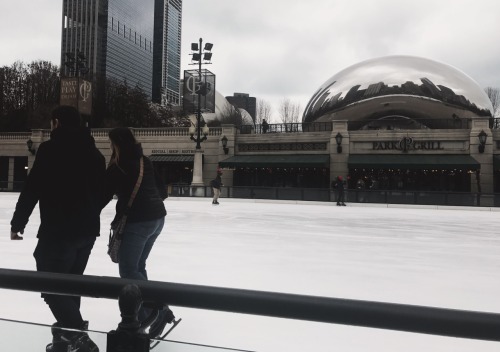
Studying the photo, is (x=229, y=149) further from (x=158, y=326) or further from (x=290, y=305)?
(x=290, y=305)

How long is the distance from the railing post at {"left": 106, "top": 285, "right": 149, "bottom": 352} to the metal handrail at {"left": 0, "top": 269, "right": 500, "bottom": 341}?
83mm

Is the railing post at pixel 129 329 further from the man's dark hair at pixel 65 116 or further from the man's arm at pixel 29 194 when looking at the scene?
the man's dark hair at pixel 65 116

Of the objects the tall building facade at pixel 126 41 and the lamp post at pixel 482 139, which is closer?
the lamp post at pixel 482 139

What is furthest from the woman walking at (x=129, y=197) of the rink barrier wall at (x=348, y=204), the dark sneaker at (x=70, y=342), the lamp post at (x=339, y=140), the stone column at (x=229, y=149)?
the stone column at (x=229, y=149)

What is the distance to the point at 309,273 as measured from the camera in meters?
5.30

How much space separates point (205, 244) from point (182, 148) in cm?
2506

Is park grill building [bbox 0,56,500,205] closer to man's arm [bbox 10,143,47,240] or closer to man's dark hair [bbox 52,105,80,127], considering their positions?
man's dark hair [bbox 52,105,80,127]

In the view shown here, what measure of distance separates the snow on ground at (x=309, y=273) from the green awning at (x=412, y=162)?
15.6 meters

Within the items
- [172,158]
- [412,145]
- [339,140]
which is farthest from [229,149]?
[412,145]

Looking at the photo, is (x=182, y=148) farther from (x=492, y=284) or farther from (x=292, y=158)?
(x=492, y=284)

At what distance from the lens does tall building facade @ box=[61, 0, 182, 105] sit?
64.4 m

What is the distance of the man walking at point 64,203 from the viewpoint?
2.54 meters

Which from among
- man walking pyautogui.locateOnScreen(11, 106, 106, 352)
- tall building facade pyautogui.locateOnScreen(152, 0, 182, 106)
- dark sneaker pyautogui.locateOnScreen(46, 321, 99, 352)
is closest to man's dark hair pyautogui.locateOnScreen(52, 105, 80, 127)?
man walking pyautogui.locateOnScreen(11, 106, 106, 352)

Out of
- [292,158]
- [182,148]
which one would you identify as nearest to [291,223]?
[292,158]
